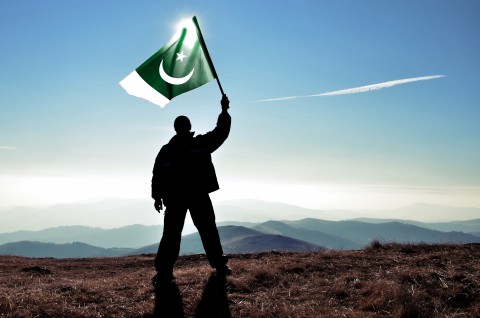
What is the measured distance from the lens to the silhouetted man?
676 centimetres

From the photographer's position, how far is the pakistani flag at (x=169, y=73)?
27.4ft

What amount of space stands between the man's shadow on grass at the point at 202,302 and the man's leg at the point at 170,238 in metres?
0.37

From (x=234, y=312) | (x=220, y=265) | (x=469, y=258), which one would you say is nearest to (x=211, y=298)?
(x=234, y=312)

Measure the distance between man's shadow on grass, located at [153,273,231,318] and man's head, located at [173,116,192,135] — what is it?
2820mm

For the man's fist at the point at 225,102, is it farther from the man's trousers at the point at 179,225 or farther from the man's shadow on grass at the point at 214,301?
the man's shadow on grass at the point at 214,301

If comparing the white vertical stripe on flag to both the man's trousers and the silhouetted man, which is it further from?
the man's trousers

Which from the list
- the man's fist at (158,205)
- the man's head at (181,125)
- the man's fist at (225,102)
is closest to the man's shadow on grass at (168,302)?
the man's fist at (158,205)

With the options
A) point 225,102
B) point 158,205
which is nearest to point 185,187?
point 158,205

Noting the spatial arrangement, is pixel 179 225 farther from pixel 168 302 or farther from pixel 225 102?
pixel 225 102

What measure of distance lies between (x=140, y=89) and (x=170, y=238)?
3.68 metres

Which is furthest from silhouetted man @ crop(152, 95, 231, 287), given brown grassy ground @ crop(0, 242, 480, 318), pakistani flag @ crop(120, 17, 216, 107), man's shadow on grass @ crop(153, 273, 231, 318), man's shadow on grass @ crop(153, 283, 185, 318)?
pakistani flag @ crop(120, 17, 216, 107)

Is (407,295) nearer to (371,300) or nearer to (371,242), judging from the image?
(371,300)

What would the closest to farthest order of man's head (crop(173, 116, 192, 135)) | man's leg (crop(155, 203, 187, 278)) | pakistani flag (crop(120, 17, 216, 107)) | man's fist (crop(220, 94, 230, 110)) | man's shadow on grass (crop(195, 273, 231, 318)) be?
man's shadow on grass (crop(195, 273, 231, 318)), man's leg (crop(155, 203, 187, 278)), man's head (crop(173, 116, 192, 135)), man's fist (crop(220, 94, 230, 110)), pakistani flag (crop(120, 17, 216, 107))

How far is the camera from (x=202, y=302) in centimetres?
578
